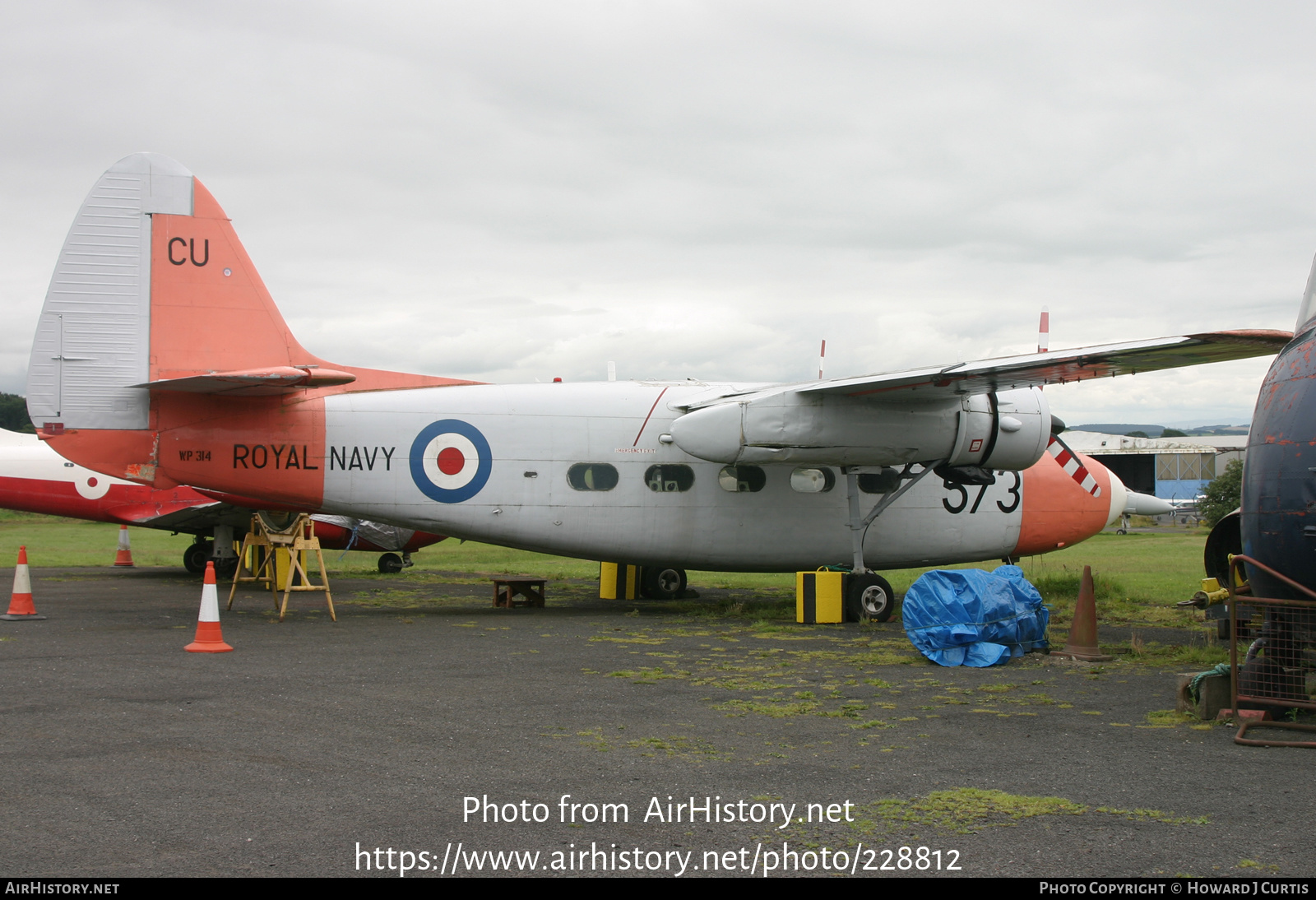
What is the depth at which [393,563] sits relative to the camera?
2403 cm

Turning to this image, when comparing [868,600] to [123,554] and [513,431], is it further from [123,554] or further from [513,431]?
[123,554]

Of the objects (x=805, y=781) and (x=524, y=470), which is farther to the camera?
(x=524, y=470)

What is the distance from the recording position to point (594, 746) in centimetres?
653

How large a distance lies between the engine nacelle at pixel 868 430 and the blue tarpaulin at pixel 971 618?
11.5ft

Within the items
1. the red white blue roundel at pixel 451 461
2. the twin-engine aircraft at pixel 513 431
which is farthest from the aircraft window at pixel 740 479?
the red white blue roundel at pixel 451 461

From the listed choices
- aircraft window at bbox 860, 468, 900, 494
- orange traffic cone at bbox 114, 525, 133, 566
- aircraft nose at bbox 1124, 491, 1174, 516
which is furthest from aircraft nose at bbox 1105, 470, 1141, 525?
orange traffic cone at bbox 114, 525, 133, 566

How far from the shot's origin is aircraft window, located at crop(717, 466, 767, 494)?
1494cm

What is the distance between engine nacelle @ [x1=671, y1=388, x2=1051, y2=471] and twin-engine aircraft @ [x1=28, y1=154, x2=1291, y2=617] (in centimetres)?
3

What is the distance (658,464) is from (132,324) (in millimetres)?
7217

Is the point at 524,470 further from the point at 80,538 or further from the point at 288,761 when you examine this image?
the point at 80,538

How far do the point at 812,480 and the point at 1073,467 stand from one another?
4.85 metres

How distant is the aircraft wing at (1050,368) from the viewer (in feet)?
34.7

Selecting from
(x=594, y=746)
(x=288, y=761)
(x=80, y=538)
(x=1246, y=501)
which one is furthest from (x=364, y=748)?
(x=80, y=538)

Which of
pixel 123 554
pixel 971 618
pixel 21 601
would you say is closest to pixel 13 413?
pixel 123 554
